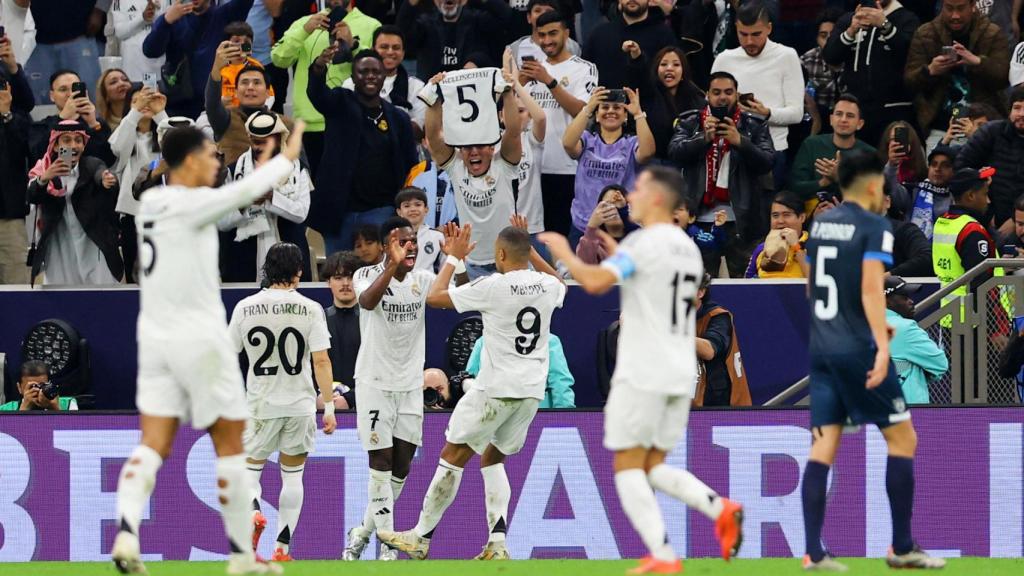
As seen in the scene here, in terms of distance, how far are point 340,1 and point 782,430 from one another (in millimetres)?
6872

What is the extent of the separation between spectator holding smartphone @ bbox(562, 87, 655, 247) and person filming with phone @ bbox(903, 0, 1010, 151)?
9.99 ft

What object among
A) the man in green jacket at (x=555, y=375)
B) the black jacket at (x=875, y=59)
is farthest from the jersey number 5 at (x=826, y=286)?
the black jacket at (x=875, y=59)

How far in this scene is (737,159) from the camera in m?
15.8

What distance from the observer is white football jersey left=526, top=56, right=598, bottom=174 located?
655 inches

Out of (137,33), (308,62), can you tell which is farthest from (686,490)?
(137,33)

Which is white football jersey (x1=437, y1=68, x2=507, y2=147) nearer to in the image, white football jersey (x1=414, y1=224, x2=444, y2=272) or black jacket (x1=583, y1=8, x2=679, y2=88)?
white football jersey (x1=414, y1=224, x2=444, y2=272)

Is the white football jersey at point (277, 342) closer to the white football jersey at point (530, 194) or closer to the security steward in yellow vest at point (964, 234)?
the white football jersey at point (530, 194)

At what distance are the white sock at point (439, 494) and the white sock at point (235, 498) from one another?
Result: 11.7 feet

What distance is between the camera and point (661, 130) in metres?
16.5

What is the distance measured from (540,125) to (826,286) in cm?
722

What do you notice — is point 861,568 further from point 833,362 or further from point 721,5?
point 721,5

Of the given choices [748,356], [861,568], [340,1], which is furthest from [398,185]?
[861,568]

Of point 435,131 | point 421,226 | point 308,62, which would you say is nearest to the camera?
point 421,226

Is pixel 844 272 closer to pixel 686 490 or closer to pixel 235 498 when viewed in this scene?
pixel 686 490
